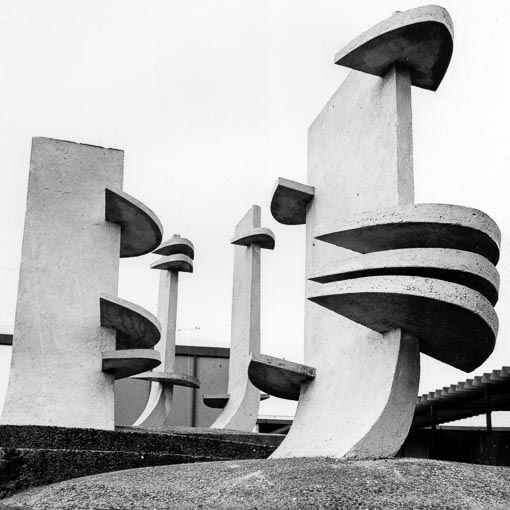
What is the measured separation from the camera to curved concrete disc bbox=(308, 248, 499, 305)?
9.59 metres

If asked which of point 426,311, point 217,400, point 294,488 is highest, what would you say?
point 426,311

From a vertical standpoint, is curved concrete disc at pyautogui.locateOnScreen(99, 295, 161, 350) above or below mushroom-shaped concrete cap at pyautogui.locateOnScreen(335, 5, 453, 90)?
below

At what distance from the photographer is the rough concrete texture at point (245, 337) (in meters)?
21.6

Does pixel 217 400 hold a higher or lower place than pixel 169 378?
lower

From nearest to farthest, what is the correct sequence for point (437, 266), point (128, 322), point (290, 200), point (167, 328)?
1. point (437, 266)
2. point (290, 200)
3. point (128, 322)
4. point (167, 328)

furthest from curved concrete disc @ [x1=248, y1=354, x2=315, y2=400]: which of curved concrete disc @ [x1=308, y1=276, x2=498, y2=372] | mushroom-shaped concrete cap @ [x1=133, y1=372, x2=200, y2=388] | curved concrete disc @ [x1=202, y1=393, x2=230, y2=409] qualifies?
curved concrete disc @ [x1=202, y1=393, x2=230, y2=409]

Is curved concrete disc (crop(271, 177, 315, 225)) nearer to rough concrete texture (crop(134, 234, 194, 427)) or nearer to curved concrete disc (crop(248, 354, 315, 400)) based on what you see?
curved concrete disc (crop(248, 354, 315, 400))

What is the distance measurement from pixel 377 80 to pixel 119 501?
271 inches

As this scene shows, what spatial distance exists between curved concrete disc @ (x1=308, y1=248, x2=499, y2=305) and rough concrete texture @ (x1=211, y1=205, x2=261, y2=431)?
11.6m

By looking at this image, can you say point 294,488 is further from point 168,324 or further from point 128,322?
point 168,324

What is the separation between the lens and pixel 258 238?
2192 cm

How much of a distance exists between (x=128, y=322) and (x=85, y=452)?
17.3 ft

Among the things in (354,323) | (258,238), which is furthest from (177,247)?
(354,323)

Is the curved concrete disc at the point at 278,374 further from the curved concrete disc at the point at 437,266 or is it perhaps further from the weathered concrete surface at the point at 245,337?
the weathered concrete surface at the point at 245,337
